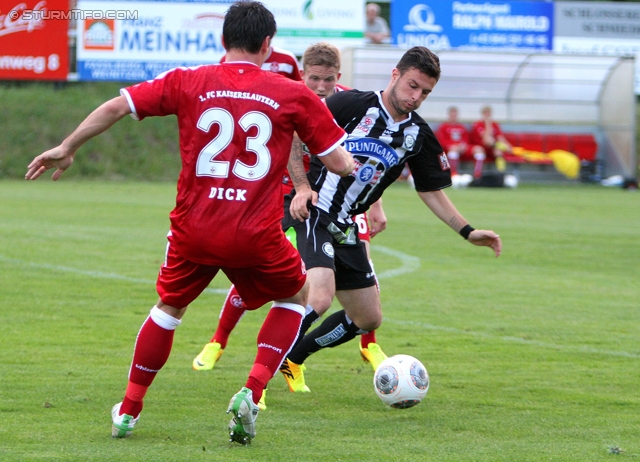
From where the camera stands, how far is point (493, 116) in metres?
27.2

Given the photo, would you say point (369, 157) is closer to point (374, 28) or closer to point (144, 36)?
point (144, 36)

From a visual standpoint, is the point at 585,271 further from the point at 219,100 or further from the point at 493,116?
the point at 493,116

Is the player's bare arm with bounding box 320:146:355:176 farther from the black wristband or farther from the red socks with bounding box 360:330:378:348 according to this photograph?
the red socks with bounding box 360:330:378:348

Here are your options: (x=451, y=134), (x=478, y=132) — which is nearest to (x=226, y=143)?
(x=451, y=134)

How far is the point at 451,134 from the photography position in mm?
25156

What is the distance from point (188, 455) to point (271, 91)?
1559mm

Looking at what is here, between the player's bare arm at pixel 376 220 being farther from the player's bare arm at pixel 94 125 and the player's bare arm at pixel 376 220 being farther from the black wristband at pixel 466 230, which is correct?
the player's bare arm at pixel 94 125

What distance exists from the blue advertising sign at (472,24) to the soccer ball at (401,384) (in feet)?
70.9

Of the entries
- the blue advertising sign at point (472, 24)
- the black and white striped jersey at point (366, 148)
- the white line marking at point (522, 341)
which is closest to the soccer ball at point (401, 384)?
the black and white striped jersey at point (366, 148)

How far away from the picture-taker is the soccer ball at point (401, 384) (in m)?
5.20

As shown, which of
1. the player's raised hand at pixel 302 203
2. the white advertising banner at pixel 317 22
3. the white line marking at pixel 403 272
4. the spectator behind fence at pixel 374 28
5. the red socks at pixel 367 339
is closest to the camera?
the player's raised hand at pixel 302 203

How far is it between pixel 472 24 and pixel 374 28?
314cm

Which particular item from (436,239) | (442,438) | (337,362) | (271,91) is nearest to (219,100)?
(271,91)

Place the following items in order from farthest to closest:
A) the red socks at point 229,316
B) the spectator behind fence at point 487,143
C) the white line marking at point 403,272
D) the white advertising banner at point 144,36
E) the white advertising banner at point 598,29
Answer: the white advertising banner at point 598,29 < the spectator behind fence at point 487,143 < the white advertising banner at point 144,36 < the white line marking at point 403,272 < the red socks at point 229,316
